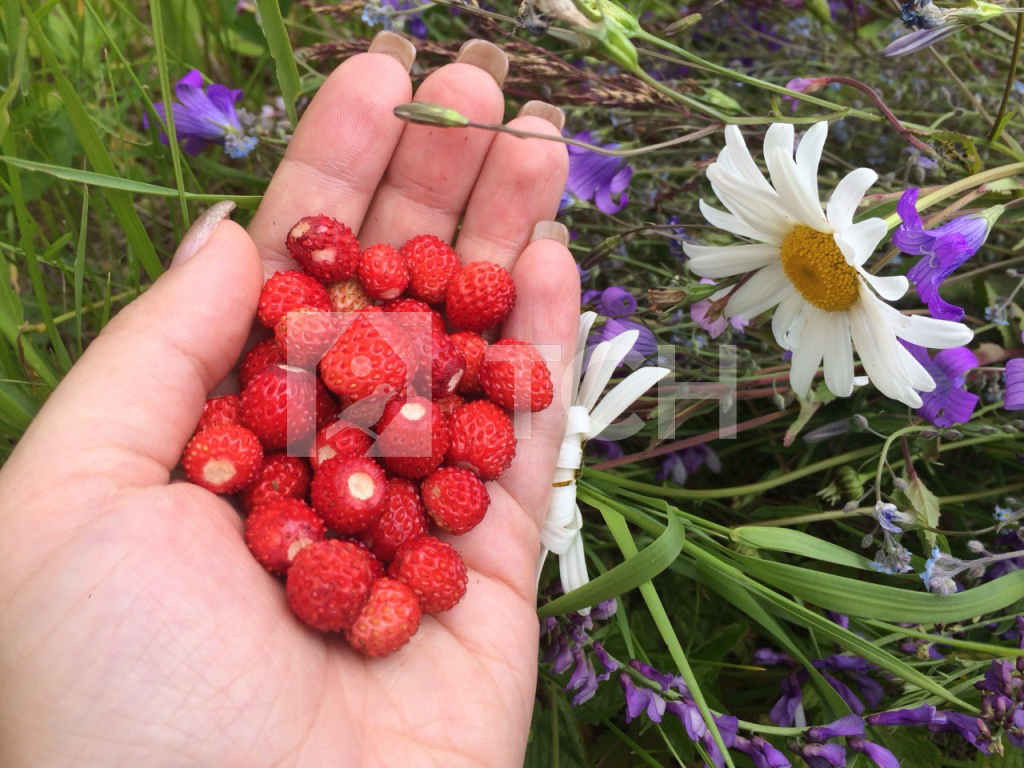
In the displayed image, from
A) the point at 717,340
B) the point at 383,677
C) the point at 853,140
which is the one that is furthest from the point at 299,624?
the point at 853,140

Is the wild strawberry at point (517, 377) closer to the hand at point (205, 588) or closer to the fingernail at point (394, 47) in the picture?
the hand at point (205, 588)

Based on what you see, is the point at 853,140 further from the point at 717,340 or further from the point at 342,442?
the point at 342,442

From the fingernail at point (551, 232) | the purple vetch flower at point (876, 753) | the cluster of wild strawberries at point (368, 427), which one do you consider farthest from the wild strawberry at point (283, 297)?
the purple vetch flower at point (876, 753)

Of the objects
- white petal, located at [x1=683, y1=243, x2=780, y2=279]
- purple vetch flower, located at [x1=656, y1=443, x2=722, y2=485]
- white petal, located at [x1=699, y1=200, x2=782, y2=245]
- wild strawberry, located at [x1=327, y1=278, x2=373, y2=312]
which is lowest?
purple vetch flower, located at [x1=656, y1=443, x2=722, y2=485]

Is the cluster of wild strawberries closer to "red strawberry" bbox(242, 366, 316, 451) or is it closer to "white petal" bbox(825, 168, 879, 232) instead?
"red strawberry" bbox(242, 366, 316, 451)

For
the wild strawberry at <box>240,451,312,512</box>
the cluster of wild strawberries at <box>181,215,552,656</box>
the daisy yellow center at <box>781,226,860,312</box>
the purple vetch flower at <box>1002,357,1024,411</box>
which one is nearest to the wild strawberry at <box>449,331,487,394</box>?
the cluster of wild strawberries at <box>181,215,552,656</box>

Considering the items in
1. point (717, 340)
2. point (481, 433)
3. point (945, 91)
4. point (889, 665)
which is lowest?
point (889, 665)

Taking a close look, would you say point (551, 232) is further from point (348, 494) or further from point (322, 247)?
point (348, 494)
